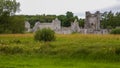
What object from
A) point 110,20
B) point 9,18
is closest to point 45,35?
point 9,18

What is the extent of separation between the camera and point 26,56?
29.6m

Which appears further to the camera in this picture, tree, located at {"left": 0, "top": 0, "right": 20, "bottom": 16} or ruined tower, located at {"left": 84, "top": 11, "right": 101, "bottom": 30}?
ruined tower, located at {"left": 84, "top": 11, "right": 101, "bottom": 30}

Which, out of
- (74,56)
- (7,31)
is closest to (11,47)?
(74,56)

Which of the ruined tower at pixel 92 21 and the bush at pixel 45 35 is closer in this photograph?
the bush at pixel 45 35

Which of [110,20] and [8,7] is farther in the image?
[110,20]

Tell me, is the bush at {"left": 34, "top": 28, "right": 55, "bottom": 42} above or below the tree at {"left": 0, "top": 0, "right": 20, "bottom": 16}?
below

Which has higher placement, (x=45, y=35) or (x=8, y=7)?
(x=8, y=7)

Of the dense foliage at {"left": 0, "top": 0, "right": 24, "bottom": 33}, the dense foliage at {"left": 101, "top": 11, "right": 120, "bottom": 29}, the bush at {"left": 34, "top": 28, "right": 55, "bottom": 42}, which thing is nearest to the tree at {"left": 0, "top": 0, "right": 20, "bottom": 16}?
the dense foliage at {"left": 0, "top": 0, "right": 24, "bottom": 33}

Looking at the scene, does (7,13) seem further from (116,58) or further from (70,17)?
(70,17)

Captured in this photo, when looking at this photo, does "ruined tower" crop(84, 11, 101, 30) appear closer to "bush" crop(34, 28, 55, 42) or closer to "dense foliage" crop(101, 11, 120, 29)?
"dense foliage" crop(101, 11, 120, 29)

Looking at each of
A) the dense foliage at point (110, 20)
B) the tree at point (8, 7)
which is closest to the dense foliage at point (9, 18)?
the tree at point (8, 7)

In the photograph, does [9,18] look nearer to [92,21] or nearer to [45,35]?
[45,35]

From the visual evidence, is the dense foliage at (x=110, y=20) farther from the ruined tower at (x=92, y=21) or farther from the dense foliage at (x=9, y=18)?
the dense foliage at (x=9, y=18)

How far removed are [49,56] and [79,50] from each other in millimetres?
2375
